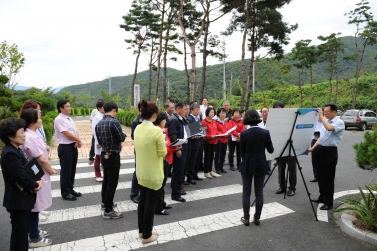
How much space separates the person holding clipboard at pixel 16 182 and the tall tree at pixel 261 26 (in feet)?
44.1

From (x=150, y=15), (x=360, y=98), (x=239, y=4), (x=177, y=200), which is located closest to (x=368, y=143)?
(x=177, y=200)

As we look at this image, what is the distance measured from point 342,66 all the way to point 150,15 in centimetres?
6019

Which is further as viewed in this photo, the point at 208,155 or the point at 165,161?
the point at 208,155

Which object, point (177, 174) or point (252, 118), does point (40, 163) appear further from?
point (252, 118)

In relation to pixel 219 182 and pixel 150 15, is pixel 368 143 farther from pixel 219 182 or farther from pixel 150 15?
pixel 150 15

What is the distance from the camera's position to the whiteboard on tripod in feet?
14.3

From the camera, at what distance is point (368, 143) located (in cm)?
387

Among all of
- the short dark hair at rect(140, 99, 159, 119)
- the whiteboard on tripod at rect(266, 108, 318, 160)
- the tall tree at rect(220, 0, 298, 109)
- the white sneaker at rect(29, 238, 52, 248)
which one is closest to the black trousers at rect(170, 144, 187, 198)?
the whiteboard on tripod at rect(266, 108, 318, 160)

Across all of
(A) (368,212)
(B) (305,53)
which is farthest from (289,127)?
(B) (305,53)

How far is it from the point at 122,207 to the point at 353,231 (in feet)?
12.1

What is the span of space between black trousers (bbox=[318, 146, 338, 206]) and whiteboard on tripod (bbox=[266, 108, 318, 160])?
327 millimetres

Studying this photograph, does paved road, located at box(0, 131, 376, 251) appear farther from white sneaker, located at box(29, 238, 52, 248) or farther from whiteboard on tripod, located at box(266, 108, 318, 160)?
whiteboard on tripod, located at box(266, 108, 318, 160)

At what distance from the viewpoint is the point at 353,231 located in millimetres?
3789

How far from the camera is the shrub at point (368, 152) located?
370 cm
